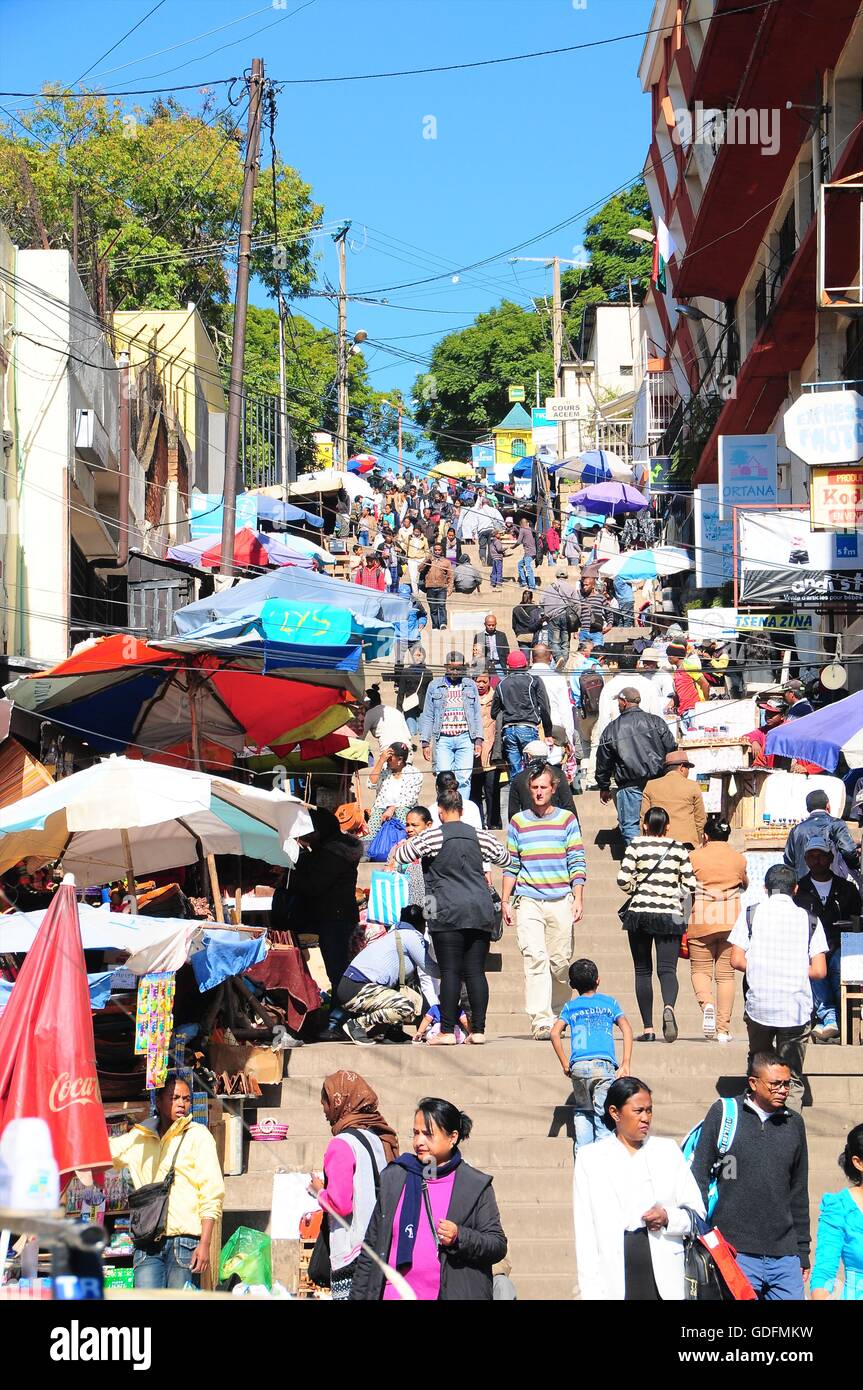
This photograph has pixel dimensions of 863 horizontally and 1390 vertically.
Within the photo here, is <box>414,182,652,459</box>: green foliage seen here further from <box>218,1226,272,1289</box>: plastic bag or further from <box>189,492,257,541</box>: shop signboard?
<box>218,1226,272,1289</box>: plastic bag

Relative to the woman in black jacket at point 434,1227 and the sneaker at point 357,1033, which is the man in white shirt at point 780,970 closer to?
the sneaker at point 357,1033

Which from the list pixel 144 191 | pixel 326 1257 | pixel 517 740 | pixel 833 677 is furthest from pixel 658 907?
pixel 144 191

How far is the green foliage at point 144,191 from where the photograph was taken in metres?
47.2

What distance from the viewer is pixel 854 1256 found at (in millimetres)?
6883

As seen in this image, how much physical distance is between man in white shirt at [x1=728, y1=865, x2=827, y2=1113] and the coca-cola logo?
4.49 meters

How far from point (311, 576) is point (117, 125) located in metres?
38.1

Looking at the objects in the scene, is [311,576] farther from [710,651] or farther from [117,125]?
[117,125]

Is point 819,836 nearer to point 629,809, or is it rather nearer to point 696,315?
point 629,809

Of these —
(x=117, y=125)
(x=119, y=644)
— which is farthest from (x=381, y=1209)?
(x=117, y=125)

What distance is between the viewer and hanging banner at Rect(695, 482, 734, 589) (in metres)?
30.8

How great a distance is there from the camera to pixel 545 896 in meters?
12.4

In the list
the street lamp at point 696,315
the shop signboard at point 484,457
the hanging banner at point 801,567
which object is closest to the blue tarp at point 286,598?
the hanging banner at point 801,567

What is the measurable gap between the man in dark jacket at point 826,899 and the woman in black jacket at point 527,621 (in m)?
10.9
